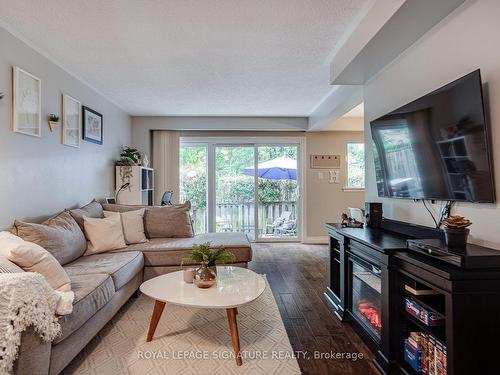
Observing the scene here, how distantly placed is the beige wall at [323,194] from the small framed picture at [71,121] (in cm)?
384

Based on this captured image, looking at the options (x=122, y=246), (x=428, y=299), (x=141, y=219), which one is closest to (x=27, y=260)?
(x=122, y=246)

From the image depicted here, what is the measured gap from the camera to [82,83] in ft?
11.3

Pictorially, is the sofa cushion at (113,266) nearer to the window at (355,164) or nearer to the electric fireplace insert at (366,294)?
the electric fireplace insert at (366,294)

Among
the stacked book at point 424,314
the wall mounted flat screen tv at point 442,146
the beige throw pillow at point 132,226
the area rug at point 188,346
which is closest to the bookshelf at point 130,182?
the beige throw pillow at point 132,226

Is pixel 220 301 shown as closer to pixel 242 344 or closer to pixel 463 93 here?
pixel 242 344

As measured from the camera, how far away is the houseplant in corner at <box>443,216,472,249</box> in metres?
1.43

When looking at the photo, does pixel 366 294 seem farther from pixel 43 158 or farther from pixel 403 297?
pixel 43 158

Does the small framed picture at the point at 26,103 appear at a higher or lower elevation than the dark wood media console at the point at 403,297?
higher

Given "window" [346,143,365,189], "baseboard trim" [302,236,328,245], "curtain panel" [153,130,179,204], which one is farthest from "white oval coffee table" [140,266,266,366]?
"window" [346,143,365,189]

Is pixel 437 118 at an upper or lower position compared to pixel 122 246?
upper

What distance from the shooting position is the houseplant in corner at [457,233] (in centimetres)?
143

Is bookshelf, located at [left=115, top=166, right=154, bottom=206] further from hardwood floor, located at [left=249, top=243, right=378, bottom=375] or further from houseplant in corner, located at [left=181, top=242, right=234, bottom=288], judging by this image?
houseplant in corner, located at [left=181, top=242, right=234, bottom=288]

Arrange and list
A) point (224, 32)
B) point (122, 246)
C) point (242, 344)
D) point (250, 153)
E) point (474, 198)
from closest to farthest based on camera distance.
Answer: point (474, 198), point (242, 344), point (224, 32), point (122, 246), point (250, 153)

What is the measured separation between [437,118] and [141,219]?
3143mm
